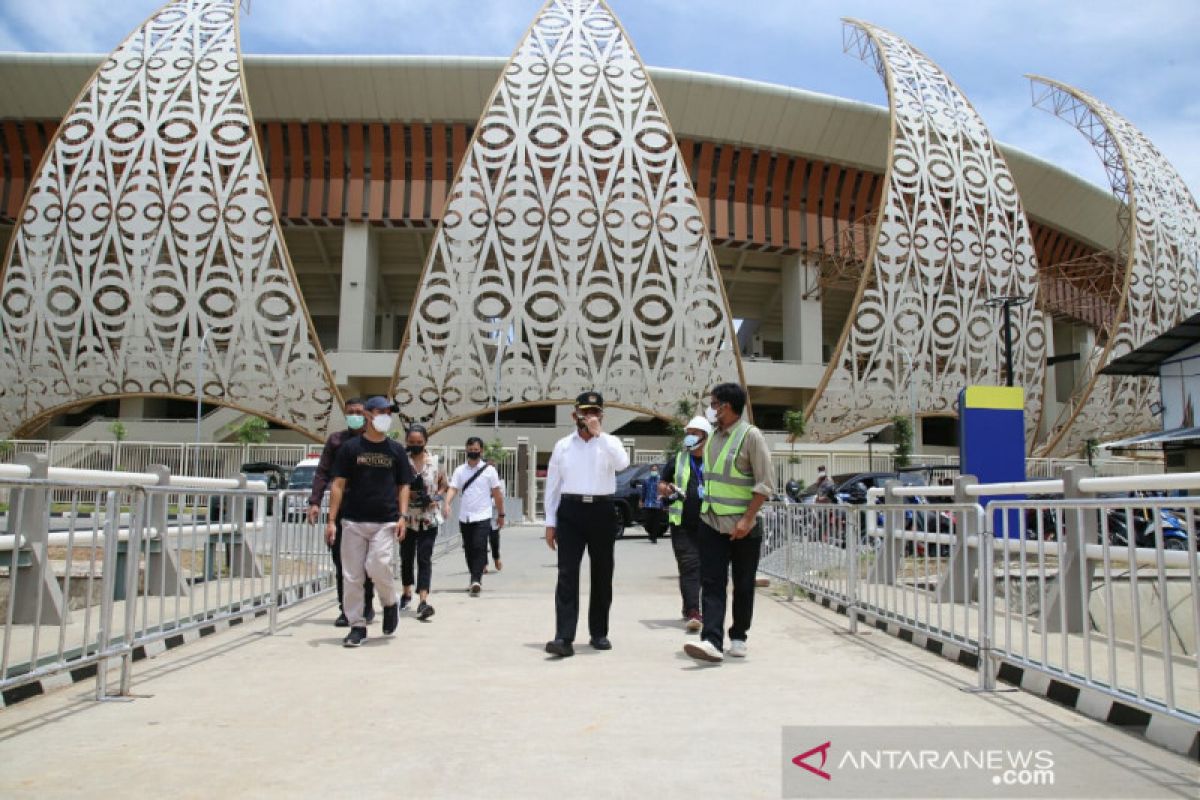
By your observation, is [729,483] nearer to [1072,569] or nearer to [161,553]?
[1072,569]

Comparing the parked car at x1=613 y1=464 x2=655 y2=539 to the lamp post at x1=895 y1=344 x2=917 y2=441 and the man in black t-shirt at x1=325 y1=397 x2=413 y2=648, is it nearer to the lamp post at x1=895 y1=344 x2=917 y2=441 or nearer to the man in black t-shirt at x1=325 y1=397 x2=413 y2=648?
the man in black t-shirt at x1=325 y1=397 x2=413 y2=648

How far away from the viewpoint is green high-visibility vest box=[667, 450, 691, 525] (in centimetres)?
727

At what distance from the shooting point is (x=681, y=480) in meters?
7.37

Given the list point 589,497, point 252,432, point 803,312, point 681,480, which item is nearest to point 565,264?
point 252,432

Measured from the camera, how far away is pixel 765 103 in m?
39.0

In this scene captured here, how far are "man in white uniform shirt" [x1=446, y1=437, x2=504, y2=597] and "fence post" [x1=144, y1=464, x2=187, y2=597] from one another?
8.67 ft

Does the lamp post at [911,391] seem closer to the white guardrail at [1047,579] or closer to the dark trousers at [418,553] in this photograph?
the white guardrail at [1047,579]

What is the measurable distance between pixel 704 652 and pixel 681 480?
199 centimetres

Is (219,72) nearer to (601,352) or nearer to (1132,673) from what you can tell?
(601,352)

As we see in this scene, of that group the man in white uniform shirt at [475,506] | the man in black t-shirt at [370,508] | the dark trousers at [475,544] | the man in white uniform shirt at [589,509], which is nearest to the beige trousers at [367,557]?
the man in black t-shirt at [370,508]

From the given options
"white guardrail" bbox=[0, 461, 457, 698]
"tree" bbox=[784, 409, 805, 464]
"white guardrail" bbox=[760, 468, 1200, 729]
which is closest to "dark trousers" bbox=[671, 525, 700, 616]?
"white guardrail" bbox=[760, 468, 1200, 729]

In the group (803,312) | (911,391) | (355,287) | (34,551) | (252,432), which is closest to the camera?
(34,551)

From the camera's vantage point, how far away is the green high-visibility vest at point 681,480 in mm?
7270

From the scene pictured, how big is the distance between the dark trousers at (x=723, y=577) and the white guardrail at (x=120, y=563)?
3186 mm
